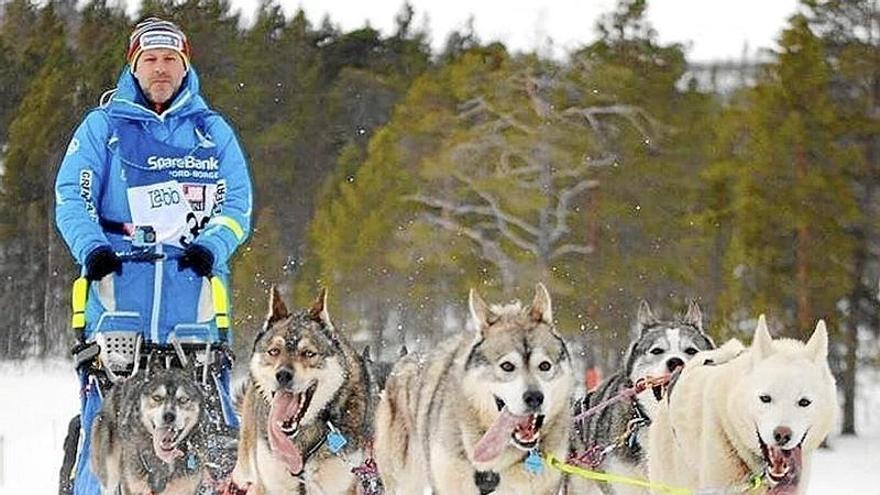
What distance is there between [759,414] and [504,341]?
820 mm

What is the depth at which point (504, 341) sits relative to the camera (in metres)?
4.32

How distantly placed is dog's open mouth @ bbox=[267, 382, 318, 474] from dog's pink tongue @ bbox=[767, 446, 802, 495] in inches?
57.3

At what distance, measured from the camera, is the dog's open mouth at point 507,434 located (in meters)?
4.32

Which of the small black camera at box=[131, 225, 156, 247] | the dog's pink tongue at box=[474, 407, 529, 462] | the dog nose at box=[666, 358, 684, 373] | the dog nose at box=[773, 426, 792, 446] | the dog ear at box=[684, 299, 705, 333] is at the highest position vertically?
the small black camera at box=[131, 225, 156, 247]

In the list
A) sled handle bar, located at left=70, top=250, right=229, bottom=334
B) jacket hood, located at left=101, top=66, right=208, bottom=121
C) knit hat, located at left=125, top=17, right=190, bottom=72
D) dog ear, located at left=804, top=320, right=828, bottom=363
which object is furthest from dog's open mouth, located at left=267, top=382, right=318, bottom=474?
dog ear, located at left=804, top=320, right=828, bottom=363

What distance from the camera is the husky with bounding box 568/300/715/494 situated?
18.3 feet

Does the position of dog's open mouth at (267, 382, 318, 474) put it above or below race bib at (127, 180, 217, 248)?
below

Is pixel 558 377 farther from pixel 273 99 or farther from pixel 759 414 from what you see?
pixel 273 99

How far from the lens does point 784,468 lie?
4.04m

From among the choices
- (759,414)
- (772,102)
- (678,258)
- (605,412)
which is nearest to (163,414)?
(759,414)

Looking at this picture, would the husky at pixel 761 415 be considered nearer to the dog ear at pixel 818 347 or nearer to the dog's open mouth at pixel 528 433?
the dog ear at pixel 818 347

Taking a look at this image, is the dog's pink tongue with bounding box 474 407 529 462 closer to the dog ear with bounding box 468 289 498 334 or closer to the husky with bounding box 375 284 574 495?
the husky with bounding box 375 284 574 495

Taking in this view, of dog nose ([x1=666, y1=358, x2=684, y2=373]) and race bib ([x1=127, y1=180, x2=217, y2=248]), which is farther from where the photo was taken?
dog nose ([x1=666, y1=358, x2=684, y2=373])

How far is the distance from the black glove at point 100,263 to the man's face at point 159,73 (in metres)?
0.54
